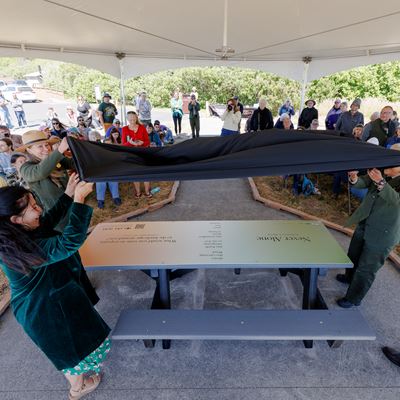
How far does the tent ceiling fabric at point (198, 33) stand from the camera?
4.23 m

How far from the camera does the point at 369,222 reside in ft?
8.18

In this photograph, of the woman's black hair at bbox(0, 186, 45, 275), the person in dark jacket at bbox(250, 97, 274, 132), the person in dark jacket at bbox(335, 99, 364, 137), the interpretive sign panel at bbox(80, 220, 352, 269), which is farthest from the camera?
the person in dark jacket at bbox(250, 97, 274, 132)

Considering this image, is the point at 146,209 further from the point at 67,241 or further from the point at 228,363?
the point at 67,241

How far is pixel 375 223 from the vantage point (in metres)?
2.44

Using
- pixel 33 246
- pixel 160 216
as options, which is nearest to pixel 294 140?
pixel 33 246

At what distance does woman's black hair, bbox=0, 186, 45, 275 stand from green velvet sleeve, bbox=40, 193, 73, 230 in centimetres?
36

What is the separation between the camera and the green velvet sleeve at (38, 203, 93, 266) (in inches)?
61.2

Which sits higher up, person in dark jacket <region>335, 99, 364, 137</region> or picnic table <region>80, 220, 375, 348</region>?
person in dark jacket <region>335, 99, 364, 137</region>

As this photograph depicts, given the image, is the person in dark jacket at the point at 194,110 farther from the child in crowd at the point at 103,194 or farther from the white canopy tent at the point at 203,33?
the child in crowd at the point at 103,194

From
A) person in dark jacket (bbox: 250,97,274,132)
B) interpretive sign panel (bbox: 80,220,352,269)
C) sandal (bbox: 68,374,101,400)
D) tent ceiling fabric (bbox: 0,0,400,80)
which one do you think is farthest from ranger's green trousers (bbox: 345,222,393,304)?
person in dark jacket (bbox: 250,97,274,132)

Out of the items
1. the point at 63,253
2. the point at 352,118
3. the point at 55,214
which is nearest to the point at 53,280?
the point at 63,253

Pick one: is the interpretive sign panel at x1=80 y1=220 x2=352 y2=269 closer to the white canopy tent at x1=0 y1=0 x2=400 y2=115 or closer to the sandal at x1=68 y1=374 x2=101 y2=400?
the sandal at x1=68 y1=374 x2=101 y2=400

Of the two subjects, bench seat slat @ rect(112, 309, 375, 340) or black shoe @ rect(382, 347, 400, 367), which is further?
black shoe @ rect(382, 347, 400, 367)

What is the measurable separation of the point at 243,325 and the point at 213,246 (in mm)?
725
